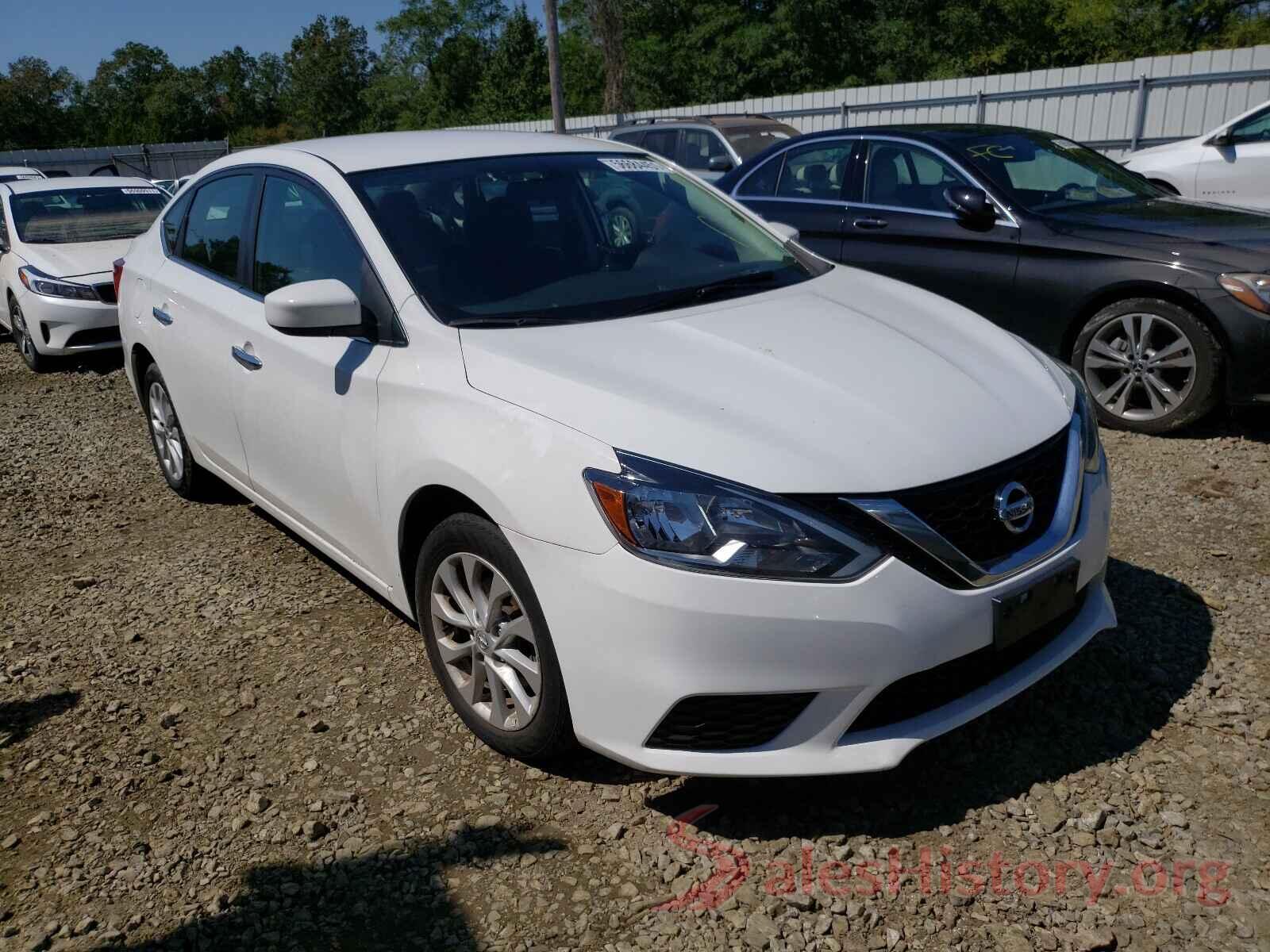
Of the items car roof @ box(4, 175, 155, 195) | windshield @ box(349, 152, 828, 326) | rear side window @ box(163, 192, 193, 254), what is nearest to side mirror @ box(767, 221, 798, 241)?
windshield @ box(349, 152, 828, 326)

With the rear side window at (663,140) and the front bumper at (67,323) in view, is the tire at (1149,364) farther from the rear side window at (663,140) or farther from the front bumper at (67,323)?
the rear side window at (663,140)

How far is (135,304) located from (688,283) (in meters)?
3.04

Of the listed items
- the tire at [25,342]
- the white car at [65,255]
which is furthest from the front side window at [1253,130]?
the tire at [25,342]

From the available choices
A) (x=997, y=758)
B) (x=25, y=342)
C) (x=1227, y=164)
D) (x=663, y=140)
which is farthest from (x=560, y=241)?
(x=663, y=140)

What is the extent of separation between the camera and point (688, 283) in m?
3.35

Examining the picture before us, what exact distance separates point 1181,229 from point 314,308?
4.48 m

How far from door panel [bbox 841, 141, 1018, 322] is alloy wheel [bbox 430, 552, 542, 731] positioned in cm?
404

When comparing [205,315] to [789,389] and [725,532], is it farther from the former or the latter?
[725,532]

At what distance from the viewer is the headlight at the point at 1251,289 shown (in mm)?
4863

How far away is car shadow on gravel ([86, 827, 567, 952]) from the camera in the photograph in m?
2.40

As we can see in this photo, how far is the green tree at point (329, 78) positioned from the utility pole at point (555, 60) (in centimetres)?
5207

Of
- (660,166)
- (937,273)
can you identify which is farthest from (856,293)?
Answer: (937,273)

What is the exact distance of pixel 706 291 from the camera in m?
3.31

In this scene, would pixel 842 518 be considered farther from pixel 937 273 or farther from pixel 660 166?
pixel 937 273
